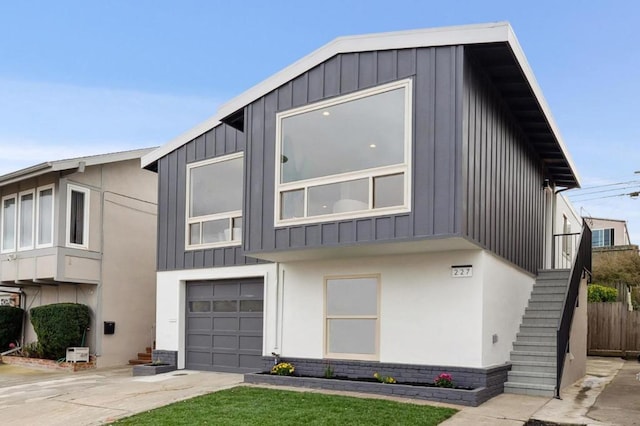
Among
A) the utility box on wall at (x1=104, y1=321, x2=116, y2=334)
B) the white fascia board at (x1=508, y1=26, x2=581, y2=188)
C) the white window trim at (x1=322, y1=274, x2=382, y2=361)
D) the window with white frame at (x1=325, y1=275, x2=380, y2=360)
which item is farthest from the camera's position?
the utility box on wall at (x1=104, y1=321, x2=116, y2=334)

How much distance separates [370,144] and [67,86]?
51.1 ft

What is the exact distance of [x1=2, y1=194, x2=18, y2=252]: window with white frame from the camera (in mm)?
15148

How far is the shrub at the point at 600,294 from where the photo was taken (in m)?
17.6

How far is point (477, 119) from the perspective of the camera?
8641 millimetres

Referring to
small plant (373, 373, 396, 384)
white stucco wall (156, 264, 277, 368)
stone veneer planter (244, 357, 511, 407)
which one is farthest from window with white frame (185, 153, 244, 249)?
small plant (373, 373, 396, 384)

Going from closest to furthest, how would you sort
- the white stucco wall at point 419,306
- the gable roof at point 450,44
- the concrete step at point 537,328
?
1. the gable roof at point 450,44
2. the white stucco wall at point 419,306
3. the concrete step at point 537,328

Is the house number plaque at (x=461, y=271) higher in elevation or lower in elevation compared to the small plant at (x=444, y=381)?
higher

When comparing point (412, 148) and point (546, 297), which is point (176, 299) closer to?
point (412, 148)

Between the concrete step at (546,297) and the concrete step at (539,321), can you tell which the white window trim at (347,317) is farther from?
the concrete step at (546,297)

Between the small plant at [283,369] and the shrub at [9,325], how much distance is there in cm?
899

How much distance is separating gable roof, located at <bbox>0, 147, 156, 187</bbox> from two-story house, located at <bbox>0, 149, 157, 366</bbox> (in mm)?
A: 23

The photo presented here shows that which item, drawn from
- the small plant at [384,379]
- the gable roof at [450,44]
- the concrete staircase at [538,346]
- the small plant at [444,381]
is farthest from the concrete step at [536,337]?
the gable roof at [450,44]

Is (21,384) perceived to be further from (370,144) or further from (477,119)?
(477,119)

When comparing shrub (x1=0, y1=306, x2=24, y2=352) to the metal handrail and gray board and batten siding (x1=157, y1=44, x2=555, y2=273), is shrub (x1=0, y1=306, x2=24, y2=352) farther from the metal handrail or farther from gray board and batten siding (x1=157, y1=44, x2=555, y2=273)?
the metal handrail
